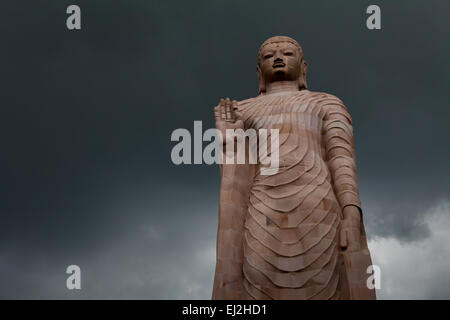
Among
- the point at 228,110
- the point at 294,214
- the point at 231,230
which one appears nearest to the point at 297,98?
the point at 228,110

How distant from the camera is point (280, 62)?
1334 centimetres

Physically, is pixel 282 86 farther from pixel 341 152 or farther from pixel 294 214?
pixel 294 214

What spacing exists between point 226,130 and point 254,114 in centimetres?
87

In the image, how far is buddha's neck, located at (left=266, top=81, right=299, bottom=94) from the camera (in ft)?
43.9

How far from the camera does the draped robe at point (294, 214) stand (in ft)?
32.8

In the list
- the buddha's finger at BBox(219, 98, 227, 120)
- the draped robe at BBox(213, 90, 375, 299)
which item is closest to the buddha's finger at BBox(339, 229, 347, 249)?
the draped robe at BBox(213, 90, 375, 299)

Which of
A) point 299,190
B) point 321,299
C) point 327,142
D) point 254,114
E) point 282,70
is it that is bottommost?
point 321,299

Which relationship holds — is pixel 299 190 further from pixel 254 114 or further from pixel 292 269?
pixel 254 114

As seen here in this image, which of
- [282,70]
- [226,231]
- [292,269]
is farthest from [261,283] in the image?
[282,70]

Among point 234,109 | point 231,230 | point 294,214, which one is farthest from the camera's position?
point 234,109

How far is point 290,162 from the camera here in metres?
11.2

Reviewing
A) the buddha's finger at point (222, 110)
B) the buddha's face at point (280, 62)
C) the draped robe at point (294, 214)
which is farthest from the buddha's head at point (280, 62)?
the buddha's finger at point (222, 110)

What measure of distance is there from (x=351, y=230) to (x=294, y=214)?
1.07m

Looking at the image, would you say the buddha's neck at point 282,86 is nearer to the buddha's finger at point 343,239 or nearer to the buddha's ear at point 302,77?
the buddha's ear at point 302,77
